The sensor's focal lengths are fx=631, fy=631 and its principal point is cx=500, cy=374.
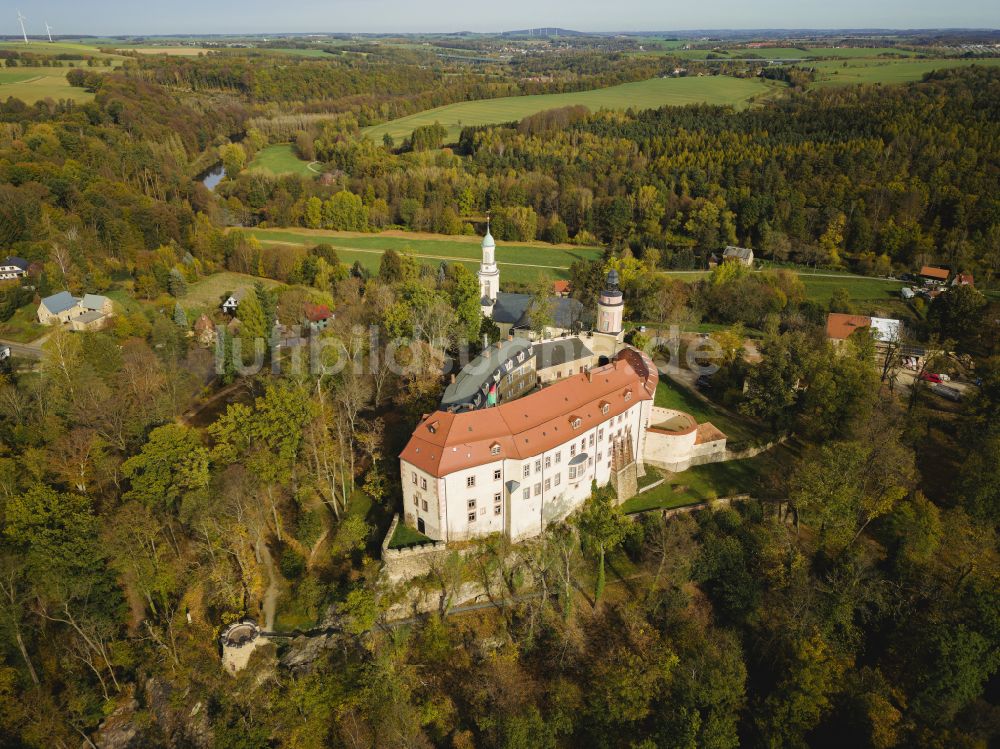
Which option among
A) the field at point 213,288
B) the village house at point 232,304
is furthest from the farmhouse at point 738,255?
the village house at point 232,304

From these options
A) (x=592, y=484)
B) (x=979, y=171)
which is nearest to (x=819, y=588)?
(x=592, y=484)

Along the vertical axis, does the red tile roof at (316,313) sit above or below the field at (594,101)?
below

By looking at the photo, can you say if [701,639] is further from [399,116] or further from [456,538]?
[399,116]

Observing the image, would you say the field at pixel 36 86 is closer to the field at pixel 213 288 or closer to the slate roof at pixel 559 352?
the field at pixel 213 288

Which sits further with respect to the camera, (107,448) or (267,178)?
(267,178)

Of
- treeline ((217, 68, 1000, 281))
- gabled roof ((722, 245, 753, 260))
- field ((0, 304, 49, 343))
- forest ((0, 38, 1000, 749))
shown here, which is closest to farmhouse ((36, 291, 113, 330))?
field ((0, 304, 49, 343))

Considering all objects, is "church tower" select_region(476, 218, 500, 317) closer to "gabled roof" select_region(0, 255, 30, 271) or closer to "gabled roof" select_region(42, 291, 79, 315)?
"gabled roof" select_region(42, 291, 79, 315)

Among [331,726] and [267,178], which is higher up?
[267,178]
